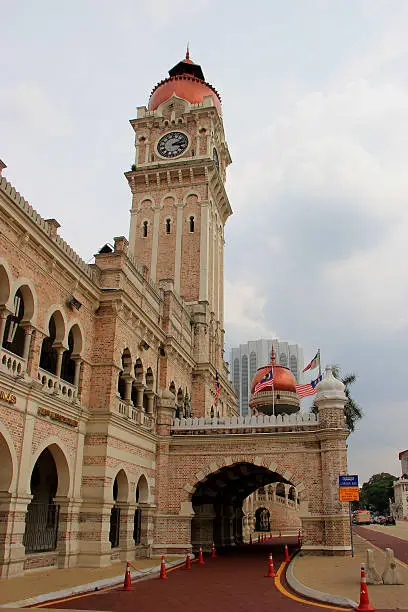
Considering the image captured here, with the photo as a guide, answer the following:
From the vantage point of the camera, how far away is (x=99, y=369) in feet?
72.2

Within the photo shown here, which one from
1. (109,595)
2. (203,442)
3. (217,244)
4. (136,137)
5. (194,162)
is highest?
(136,137)

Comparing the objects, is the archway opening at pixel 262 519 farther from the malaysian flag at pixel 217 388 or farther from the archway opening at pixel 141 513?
the archway opening at pixel 141 513

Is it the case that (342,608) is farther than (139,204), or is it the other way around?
(139,204)

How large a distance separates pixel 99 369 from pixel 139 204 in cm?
2295

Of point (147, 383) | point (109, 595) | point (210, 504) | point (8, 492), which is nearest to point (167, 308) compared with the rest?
point (147, 383)

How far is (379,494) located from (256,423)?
120m

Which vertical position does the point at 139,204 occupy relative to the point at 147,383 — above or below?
above

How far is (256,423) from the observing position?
25766 millimetres

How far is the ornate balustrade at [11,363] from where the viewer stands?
649 inches

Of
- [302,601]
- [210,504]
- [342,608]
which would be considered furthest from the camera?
[210,504]

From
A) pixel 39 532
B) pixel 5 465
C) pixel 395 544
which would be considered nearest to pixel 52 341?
pixel 5 465

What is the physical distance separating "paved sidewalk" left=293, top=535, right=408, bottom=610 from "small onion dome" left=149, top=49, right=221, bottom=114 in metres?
35.0

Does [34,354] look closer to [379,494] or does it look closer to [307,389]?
[307,389]

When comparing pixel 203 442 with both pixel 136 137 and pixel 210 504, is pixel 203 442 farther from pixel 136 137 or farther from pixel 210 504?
pixel 136 137
